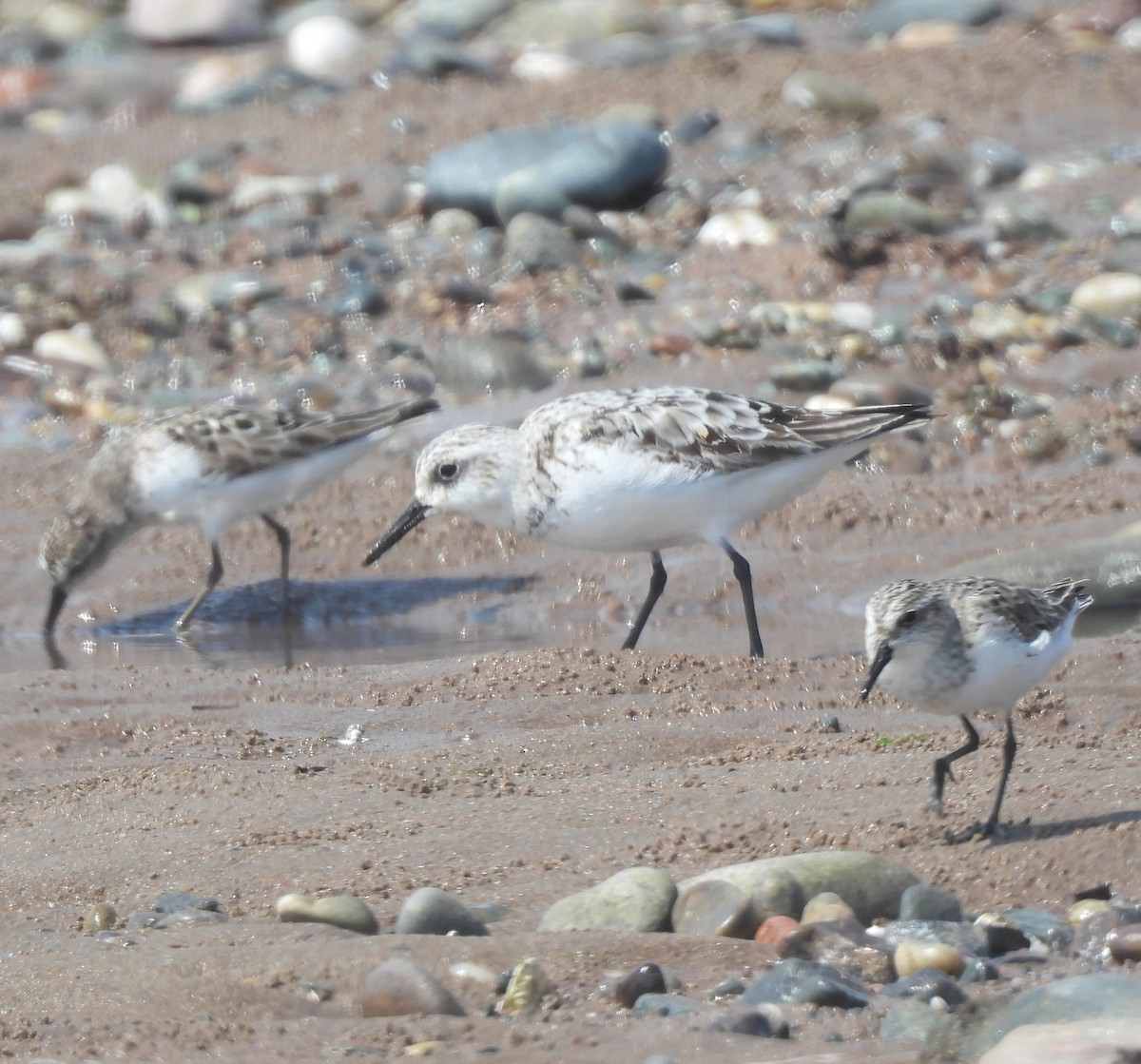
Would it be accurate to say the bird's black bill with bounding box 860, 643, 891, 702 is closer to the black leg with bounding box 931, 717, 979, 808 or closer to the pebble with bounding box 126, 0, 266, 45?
the black leg with bounding box 931, 717, 979, 808

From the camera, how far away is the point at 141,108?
16938mm

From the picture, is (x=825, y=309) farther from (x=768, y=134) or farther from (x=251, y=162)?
(x=251, y=162)

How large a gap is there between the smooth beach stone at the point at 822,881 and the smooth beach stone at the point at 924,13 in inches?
514

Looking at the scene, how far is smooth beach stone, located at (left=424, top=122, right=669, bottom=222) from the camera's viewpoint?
41.4 ft

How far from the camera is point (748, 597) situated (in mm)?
7562

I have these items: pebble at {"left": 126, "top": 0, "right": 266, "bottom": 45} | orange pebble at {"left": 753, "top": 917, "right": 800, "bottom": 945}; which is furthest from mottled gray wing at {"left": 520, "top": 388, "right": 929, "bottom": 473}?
pebble at {"left": 126, "top": 0, "right": 266, "bottom": 45}

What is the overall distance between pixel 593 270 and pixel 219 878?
25.2ft

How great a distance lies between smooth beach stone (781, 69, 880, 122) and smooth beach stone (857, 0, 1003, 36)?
2419 millimetres

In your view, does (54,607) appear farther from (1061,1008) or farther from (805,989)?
(1061,1008)

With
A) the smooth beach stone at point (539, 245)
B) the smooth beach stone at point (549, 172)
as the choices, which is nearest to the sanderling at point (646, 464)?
the smooth beach stone at point (539, 245)

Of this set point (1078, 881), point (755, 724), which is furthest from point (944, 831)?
point (755, 724)

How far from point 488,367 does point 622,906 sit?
6536mm

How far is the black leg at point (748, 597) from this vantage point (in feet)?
24.2

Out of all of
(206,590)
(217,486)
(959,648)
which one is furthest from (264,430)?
(959,648)
